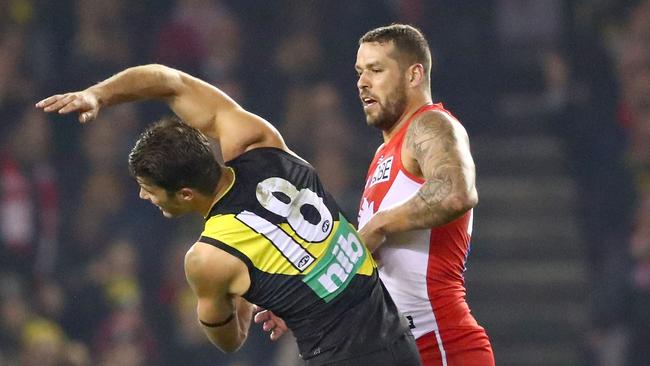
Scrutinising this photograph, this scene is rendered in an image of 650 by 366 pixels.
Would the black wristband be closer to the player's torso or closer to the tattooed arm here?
the player's torso

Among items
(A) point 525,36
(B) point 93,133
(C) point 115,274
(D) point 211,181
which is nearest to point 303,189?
(D) point 211,181

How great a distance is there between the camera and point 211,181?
11.8 feet

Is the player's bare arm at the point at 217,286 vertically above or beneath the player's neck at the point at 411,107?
beneath

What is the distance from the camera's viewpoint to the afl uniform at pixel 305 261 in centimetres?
358

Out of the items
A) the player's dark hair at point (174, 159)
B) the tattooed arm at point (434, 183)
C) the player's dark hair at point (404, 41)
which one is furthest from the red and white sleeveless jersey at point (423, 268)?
the player's dark hair at point (174, 159)

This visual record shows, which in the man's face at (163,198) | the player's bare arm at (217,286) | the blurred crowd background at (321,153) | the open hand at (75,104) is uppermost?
the open hand at (75,104)

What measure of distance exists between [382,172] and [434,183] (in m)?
0.41

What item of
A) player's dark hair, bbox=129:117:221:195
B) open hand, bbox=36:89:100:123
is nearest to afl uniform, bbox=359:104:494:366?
player's dark hair, bbox=129:117:221:195

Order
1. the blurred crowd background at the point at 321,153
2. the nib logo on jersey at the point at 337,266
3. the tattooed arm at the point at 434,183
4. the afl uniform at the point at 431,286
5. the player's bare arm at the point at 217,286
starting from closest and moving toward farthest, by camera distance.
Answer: the player's bare arm at the point at 217,286, the nib logo on jersey at the point at 337,266, the tattooed arm at the point at 434,183, the afl uniform at the point at 431,286, the blurred crowd background at the point at 321,153

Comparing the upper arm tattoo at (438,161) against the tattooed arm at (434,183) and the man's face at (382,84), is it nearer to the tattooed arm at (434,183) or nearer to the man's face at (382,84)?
the tattooed arm at (434,183)

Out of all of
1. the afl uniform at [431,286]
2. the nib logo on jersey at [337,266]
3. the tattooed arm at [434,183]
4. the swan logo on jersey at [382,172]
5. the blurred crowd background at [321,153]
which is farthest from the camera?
the blurred crowd background at [321,153]

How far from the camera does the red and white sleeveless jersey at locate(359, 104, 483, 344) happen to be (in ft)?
13.6

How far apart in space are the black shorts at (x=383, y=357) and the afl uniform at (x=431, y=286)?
0.33 meters

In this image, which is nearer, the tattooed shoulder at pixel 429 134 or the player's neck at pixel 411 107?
the tattooed shoulder at pixel 429 134
